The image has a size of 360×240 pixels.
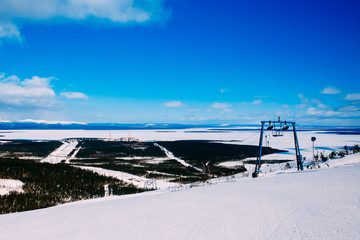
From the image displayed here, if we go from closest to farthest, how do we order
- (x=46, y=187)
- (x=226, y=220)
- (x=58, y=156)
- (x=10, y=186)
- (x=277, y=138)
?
(x=226, y=220)
(x=10, y=186)
(x=46, y=187)
(x=58, y=156)
(x=277, y=138)

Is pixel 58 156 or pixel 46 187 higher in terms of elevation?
pixel 46 187

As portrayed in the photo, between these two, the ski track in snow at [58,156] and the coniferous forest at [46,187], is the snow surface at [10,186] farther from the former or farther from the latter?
the ski track in snow at [58,156]

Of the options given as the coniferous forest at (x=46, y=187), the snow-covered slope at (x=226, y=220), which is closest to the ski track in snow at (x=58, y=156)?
the coniferous forest at (x=46, y=187)

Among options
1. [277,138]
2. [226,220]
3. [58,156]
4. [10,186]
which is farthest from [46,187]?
[277,138]

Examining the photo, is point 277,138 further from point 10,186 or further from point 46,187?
point 10,186

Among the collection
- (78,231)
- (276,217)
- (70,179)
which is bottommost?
(70,179)

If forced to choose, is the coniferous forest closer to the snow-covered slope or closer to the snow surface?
the snow surface

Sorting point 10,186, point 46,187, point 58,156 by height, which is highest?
point 10,186

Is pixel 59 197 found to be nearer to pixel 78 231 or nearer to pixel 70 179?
pixel 70 179

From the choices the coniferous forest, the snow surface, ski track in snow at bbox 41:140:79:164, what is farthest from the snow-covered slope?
ski track in snow at bbox 41:140:79:164

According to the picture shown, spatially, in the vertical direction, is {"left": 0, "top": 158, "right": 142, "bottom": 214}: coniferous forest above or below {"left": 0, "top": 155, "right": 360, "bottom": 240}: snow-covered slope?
below

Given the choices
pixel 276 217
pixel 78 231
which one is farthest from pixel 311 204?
pixel 78 231
